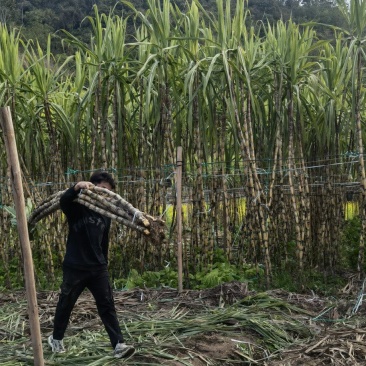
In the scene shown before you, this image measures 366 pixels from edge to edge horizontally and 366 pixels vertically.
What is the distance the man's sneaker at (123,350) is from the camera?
3.37 meters

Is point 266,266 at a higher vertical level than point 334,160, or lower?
lower

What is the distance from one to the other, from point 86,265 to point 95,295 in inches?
7.8

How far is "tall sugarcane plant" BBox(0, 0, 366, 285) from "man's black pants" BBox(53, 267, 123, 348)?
2.12 metres

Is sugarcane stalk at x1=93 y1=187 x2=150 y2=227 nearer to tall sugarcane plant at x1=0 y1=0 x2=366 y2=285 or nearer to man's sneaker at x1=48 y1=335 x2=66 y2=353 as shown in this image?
man's sneaker at x1=48 y1=335 x2=66 y2=353

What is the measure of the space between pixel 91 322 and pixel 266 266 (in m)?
1.87

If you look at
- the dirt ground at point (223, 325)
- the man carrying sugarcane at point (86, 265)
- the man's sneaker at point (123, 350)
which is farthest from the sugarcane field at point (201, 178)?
the man's sneaker at point (123, 350)

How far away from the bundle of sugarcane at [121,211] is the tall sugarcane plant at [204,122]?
2282mm

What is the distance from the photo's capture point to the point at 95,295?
3.51 m

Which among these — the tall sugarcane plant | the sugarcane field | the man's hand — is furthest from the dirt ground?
the man's hand

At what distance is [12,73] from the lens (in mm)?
5816

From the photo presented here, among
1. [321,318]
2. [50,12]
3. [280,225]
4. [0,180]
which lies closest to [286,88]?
[280,225]

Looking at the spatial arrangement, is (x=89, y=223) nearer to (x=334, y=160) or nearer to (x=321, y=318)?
(x=321, y=318)

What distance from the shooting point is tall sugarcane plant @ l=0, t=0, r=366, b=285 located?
18.6ft

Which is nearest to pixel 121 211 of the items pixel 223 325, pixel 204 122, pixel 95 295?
pixel 95 295
